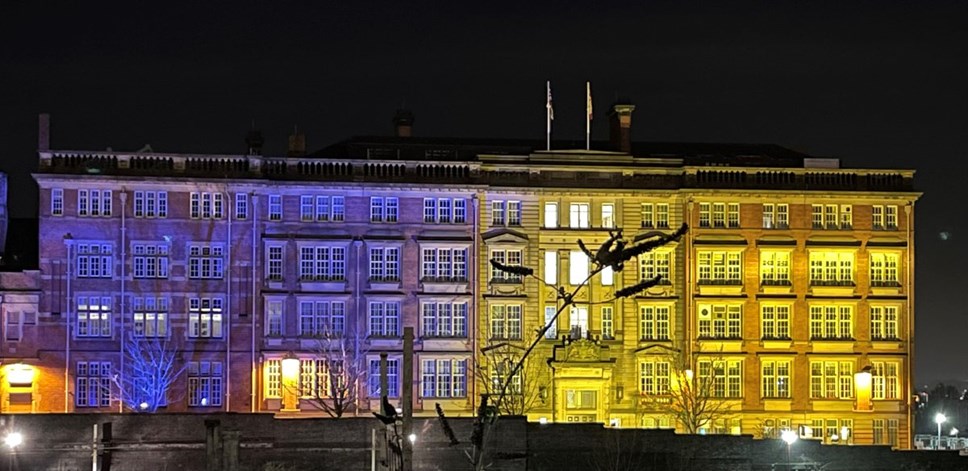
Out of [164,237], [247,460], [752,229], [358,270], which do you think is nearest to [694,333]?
[752,229]

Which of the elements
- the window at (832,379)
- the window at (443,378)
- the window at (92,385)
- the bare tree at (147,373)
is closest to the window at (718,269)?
the window at (832,379)

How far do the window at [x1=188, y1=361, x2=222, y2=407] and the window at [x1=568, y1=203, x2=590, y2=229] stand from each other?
18.6 meters

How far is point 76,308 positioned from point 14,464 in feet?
83.3

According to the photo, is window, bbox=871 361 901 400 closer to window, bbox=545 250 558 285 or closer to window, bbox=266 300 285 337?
window, bbox=545 250 558 285

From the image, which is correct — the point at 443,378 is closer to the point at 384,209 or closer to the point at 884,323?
the point at 384,209

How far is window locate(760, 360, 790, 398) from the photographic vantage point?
96938 millimetres

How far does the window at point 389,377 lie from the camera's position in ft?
307

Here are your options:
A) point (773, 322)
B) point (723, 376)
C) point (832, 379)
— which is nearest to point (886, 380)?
point (832, 379)

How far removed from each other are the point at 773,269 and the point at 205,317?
2798 centimetres

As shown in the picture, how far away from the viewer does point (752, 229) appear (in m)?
97.5

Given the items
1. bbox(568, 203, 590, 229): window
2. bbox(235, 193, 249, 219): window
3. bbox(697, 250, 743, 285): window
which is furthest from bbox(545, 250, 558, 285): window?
bbox(235, 193, 249, 219): window

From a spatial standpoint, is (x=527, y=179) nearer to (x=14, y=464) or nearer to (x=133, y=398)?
(x=133, y=398)

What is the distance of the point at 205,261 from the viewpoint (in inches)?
3676

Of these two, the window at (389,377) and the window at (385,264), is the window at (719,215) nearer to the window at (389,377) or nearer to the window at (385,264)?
the window at (385,264)
